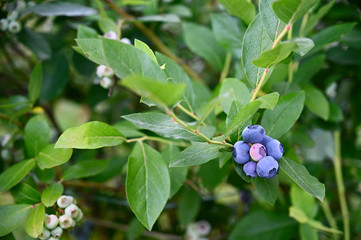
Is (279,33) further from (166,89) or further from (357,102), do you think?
(357,102)

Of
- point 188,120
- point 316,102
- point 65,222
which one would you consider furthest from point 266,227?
point 65,222

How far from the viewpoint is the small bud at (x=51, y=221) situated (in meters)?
0.74

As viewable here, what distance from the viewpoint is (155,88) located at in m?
0.44

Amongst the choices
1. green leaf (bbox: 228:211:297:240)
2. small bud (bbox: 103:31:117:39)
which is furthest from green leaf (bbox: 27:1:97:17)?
green leaf (bbox: 228:211:297:240)

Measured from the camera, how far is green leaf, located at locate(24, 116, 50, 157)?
836mm

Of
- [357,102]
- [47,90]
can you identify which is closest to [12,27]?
[47,90]

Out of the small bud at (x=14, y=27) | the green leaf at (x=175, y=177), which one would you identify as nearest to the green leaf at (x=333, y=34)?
the green leaf at (x=175, y=177)

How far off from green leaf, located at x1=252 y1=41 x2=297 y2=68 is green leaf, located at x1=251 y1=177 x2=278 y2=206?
22 centimetres

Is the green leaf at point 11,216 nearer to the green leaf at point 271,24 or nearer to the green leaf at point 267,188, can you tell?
the green leaf at point 267,188

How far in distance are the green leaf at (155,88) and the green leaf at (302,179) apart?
25 centimetres

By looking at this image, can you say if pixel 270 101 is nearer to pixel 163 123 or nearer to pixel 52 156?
pixel 163 123

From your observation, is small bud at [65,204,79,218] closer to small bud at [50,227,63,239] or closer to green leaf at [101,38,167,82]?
small bud at [50,227,63,239]

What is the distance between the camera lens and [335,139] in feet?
4.33

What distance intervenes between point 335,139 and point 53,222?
1.04 metres
